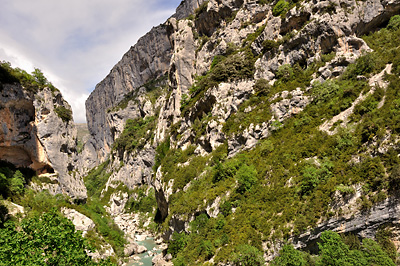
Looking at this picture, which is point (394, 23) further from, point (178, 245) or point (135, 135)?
point (135, 135)

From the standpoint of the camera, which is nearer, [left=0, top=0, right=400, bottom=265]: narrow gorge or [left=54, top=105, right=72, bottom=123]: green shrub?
[left=0, top=0, right=400, bottom=265]: narrow gorge

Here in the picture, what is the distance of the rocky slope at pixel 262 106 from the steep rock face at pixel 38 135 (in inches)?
610

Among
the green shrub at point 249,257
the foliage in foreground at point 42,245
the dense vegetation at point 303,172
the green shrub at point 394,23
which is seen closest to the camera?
the foliage in foreground at point 42,245

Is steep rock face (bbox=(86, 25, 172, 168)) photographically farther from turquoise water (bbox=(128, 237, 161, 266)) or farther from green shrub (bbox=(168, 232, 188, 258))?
green shrub (bbox=(168, 232, 188, 258))

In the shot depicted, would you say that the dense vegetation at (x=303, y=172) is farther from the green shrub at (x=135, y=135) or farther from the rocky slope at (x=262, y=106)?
the green shrub at (x=135, y=135)

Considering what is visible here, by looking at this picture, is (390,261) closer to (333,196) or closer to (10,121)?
(333,196)

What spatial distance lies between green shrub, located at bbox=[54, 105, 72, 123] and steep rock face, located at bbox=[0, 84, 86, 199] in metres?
0.39

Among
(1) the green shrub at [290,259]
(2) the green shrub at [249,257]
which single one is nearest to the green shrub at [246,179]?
(2) the green shrub at [249,257]

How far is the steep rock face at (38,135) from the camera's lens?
28.4m

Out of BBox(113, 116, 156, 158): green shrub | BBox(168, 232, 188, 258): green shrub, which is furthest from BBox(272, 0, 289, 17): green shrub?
BBox(113, 116, 156, 158): green shrub

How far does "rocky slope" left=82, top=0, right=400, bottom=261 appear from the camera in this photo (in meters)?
17.3

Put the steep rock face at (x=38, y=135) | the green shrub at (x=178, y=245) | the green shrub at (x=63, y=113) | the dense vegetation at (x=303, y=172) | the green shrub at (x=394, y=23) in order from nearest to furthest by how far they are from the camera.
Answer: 1. the dense vegetation at (x=303, y=172)
2. the green shrub at (x=178, y=245)
3. the green shrub at (x=394, y=23)
4. the steep rock face at (x=38, y=135)
5. the green shrub at (x=63, y=113)

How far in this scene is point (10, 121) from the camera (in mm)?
28453

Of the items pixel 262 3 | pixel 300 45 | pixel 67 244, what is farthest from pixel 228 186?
pixel 262 3
